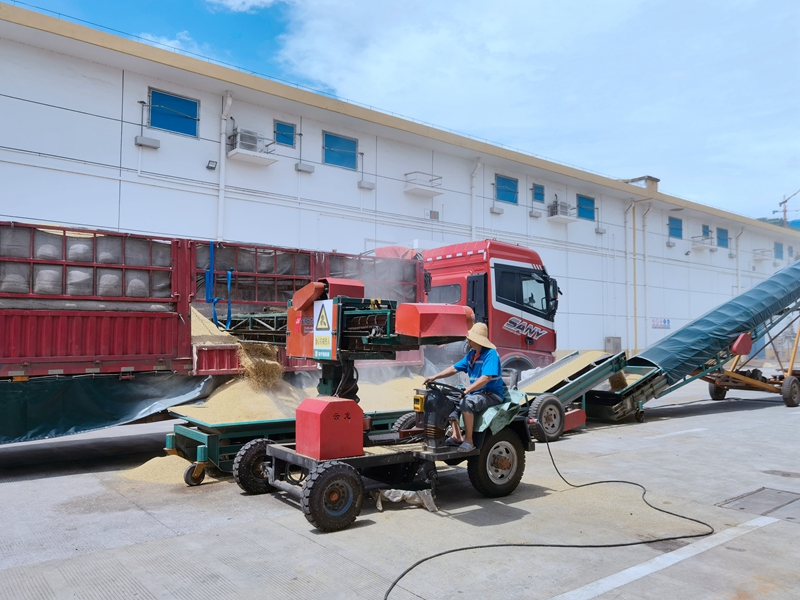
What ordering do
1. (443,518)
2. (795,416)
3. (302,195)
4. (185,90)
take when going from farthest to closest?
(302,195), (185,90), (795,416), (443,518)

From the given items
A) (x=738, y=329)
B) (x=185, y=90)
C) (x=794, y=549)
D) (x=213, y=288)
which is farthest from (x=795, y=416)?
(x=185, y=90)

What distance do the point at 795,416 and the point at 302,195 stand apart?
524 inches

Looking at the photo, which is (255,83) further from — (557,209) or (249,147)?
(557,209)

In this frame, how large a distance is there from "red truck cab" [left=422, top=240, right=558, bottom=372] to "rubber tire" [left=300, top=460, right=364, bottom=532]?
254 inches

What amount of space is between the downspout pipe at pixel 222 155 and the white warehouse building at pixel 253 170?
A: 0.11ft

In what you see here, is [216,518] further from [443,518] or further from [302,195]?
[302,195]

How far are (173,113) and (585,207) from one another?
17.9 m

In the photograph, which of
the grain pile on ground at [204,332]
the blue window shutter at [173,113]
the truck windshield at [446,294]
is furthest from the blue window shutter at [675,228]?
the grain pile on ground at [204,332]

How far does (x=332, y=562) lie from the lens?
15.9 feet

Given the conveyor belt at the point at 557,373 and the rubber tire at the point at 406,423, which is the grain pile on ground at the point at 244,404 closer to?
the rubber tire at the point at 406,423

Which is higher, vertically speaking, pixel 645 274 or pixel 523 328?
pixel 645 274

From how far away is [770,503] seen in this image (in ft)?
22.1

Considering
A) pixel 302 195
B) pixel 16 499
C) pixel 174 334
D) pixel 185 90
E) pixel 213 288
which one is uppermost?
pixel 185 90

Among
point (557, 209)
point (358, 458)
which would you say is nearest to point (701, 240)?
point (557, 209)
